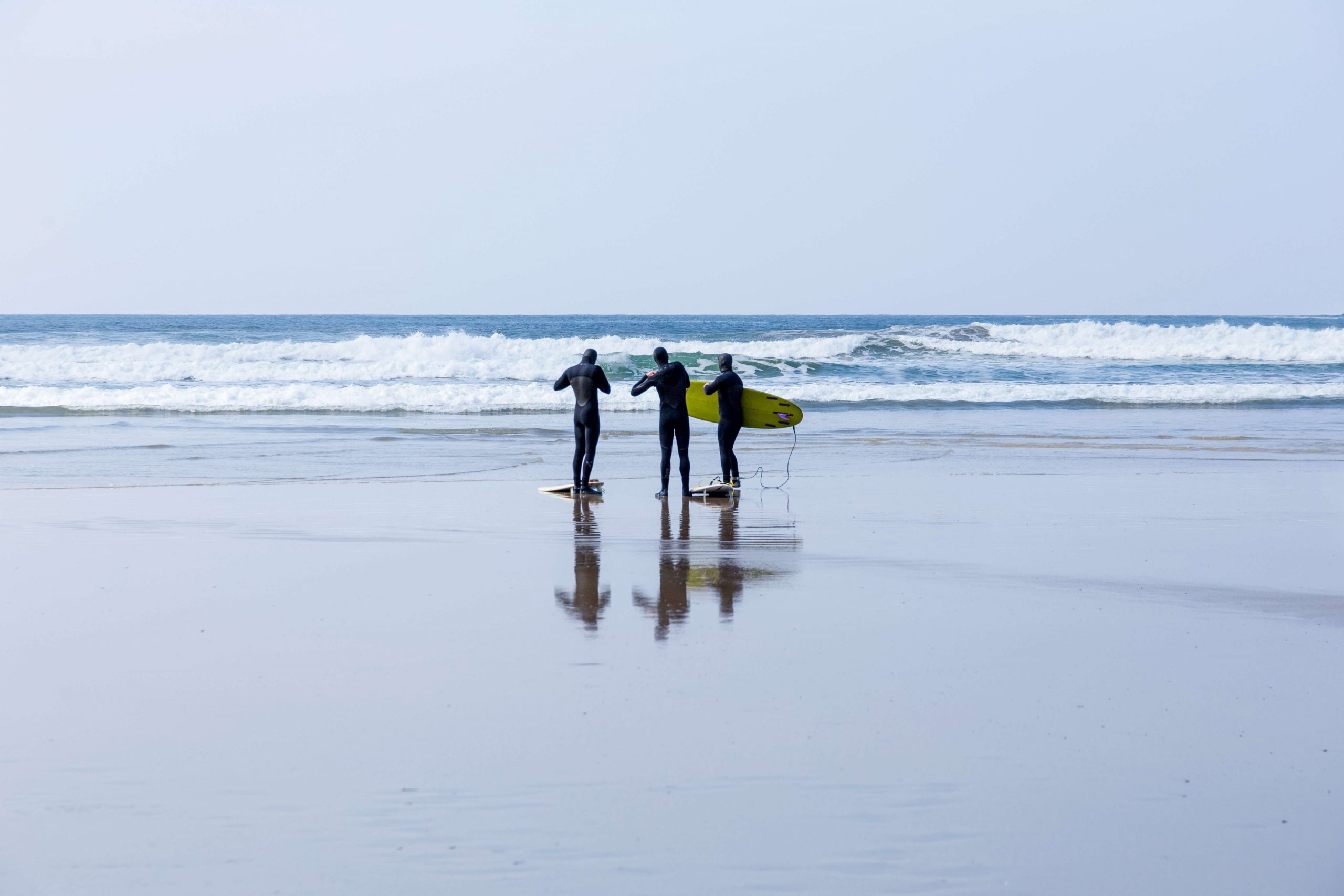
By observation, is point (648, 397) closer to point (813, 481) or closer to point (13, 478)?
point (813, 481)

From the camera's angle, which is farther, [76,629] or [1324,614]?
[1324,614]

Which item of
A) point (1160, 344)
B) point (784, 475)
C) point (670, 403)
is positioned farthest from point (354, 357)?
point (1160, 344)

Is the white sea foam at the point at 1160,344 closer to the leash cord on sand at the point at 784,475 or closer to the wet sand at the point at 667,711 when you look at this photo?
the leash cord on sand at the point at 784,475

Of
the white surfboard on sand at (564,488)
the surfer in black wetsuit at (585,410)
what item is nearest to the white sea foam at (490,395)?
the surfer in black wetsuit at (585,410)

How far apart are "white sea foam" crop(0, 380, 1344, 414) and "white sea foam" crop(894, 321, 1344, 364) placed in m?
13.7

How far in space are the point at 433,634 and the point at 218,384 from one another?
1057 inches

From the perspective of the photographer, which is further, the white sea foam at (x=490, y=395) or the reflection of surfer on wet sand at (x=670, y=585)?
the white sea foam at (x=490, y=395)

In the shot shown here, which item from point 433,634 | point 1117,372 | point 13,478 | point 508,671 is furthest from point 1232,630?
point 1117,372

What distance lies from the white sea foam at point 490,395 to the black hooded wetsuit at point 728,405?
10700mm

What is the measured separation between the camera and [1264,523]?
9703 millimetres

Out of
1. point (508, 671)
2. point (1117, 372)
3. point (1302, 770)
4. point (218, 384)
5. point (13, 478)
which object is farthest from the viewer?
point (1117, 372)

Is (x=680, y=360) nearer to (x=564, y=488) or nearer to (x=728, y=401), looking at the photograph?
(x=728, y=401)

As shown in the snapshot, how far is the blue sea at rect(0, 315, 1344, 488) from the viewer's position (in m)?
15.5

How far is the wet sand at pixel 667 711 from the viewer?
3395mm
